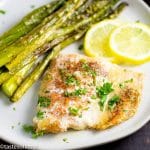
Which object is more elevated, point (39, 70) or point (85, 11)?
point (39, 70)

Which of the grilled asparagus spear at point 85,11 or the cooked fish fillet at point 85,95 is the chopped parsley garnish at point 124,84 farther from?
the grilled asparagus spear at point 85,11

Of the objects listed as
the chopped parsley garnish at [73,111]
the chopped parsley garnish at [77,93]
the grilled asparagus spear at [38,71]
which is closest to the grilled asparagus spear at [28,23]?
the grilled asparagus spear at [38,71]

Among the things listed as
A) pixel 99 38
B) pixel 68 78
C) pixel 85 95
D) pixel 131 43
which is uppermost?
pixel 68 78

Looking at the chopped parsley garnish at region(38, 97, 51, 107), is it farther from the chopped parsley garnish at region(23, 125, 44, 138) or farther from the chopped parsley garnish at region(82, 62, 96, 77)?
the chopped parsley garnish at region(82, 62, 96, 77)

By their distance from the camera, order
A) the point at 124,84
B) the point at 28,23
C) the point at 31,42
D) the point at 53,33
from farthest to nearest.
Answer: the point at 28,23
the point at 53,33
the point at 31,42
the point at 124,84

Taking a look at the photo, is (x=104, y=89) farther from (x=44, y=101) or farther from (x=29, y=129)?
(x=29, y=129)

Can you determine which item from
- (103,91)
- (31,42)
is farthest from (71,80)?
(31,42)

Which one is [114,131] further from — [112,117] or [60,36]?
[60,36]

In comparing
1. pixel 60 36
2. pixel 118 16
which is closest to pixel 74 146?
pixel 60 36
